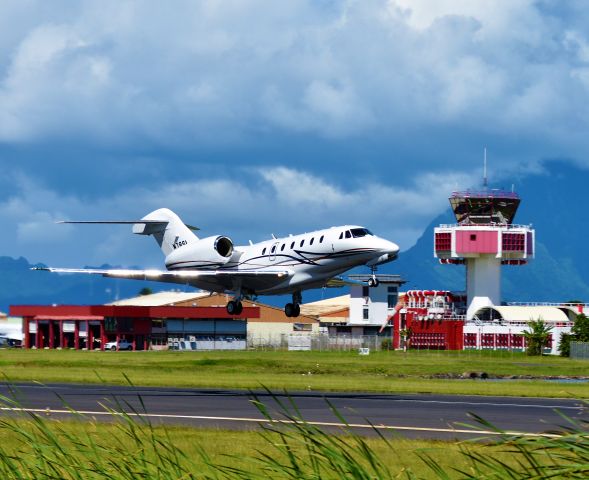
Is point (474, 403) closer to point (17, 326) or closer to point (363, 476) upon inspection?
point (363, 476)

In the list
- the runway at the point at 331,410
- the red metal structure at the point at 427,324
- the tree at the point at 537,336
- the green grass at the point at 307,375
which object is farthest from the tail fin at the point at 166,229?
the red metal structure at the point at 427,324

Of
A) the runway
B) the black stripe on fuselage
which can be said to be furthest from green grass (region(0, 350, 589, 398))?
the black stripe on fuselage

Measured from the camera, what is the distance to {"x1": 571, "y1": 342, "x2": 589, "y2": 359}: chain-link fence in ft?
331

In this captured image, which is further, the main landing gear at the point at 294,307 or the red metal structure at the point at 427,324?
the red metal structure at the point at 427,324

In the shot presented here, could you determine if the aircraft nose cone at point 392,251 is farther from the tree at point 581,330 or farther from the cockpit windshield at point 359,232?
the tree at point 581,330

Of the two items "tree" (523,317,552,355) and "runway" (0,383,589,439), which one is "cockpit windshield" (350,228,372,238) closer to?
"runway" (0,383,589,439)

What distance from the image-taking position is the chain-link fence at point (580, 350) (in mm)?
100812

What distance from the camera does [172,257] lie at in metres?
60.0

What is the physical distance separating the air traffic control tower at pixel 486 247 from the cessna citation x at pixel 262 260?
8614 cm

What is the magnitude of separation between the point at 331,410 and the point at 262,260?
29.4 m

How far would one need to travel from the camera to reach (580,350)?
334 ft

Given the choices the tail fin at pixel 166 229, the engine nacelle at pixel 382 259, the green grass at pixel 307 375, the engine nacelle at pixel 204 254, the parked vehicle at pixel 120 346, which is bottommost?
the parked vehicle at pixel 120 346

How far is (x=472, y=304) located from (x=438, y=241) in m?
9.56

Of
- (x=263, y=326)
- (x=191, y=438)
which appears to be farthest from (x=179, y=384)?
(x=263, y=326)
